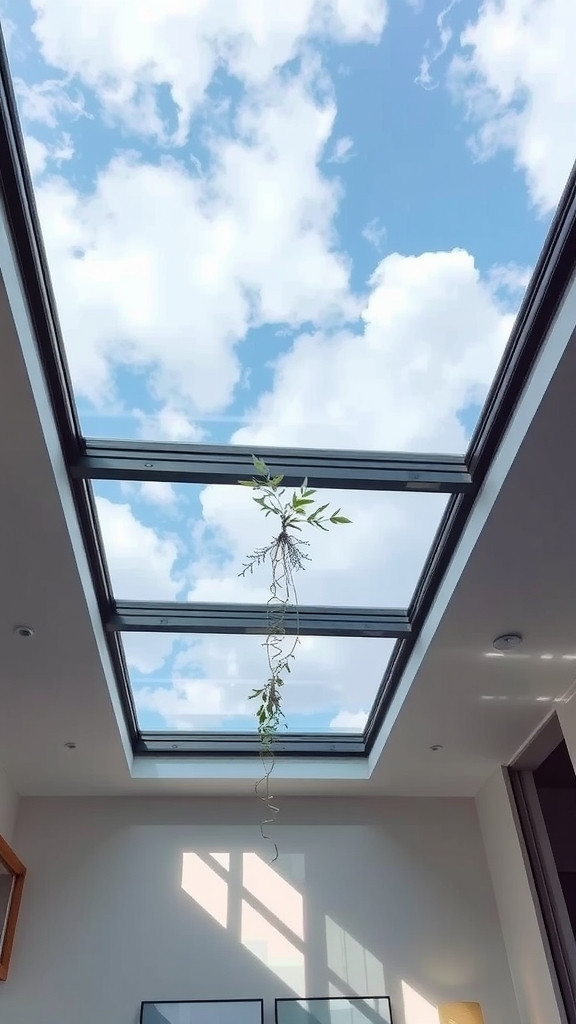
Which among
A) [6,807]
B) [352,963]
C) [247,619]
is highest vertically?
[247,619]

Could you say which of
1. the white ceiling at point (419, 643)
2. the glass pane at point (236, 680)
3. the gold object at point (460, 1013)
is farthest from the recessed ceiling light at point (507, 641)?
the gold object at point (460, 1013)

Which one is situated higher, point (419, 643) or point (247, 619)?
point (247, 619)

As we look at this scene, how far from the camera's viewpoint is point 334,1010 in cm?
410

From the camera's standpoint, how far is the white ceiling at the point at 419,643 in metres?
2.36

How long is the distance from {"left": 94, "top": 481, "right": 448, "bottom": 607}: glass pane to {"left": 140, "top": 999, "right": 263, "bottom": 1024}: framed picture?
7.25ft

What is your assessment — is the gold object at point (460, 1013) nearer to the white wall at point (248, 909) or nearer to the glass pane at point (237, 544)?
the white wall at point (248, 909)

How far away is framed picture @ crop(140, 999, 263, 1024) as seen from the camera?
13.2 feet

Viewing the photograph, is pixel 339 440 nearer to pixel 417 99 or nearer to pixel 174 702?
pixel 417 99

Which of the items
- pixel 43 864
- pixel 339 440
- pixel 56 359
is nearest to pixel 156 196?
pixel 56 359

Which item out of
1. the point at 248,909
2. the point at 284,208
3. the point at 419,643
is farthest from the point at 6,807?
the point at 284,208

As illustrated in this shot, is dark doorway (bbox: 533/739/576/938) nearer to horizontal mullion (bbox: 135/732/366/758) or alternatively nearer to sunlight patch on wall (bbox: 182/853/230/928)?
horizontal mullion (bbox: 135/732/366/758)

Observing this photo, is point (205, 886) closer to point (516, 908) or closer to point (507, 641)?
point (516, 908)

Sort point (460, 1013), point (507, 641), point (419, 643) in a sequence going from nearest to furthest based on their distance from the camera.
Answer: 1. point (507, 641)
2. point (419, 643)
3. point (460, 1013)

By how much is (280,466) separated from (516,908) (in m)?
Answer: 3.02
